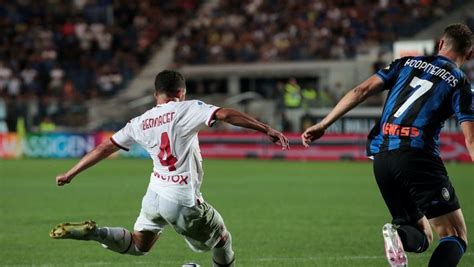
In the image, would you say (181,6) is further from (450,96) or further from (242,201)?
(450,96)

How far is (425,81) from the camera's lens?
7180mm

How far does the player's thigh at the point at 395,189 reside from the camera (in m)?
7.21

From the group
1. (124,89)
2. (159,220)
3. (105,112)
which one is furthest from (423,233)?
(124,89)

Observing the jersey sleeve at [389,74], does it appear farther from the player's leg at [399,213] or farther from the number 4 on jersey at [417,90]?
the player's leg at [399,213]

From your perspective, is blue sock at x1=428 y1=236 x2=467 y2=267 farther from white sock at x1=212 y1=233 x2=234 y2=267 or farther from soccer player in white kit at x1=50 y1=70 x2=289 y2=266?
white sock at x1=212 y1=233 x2=234 y2=267

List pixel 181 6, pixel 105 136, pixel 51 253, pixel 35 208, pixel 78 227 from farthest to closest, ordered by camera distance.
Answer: pixel 181 6, pixel 105 136, pixel 35 208, pixel 51 253, pixel 78 227

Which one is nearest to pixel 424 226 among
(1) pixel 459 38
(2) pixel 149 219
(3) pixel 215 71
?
(1) pixel 459 38

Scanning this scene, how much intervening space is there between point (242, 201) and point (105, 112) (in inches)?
794

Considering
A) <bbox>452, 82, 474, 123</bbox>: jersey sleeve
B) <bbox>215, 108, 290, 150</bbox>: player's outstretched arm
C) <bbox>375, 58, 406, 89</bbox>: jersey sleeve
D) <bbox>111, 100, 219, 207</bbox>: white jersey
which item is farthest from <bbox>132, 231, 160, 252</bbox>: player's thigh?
<bbox>452, 82, 474, 123</bbox>: jersey sleeve

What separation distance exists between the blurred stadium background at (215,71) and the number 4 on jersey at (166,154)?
11.6m

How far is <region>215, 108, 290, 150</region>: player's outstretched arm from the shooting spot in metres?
7.38

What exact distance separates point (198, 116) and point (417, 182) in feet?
5.91

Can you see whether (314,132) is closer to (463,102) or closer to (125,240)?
(463,102)

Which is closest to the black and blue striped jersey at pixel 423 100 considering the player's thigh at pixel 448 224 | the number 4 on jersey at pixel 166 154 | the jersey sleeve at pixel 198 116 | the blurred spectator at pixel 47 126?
the player's thigh at pixel 448 224
